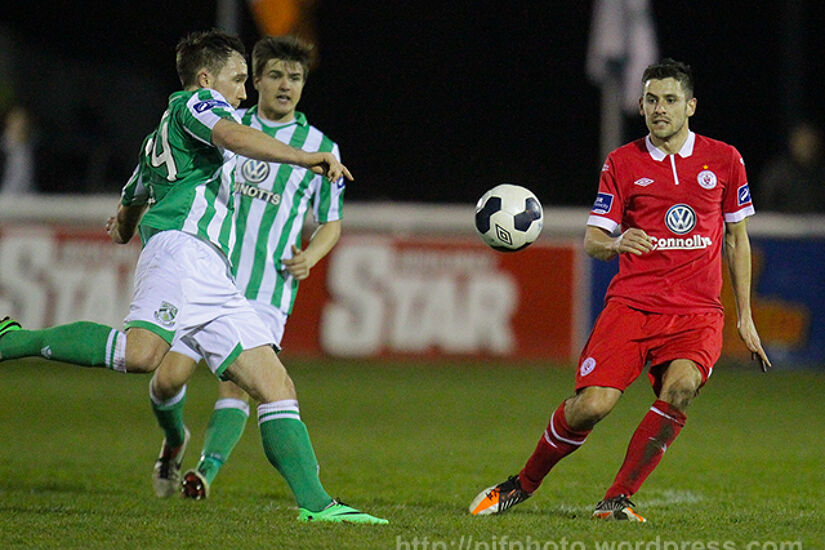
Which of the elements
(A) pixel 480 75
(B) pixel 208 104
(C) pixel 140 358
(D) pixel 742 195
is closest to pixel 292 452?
(C) pixel 140 358

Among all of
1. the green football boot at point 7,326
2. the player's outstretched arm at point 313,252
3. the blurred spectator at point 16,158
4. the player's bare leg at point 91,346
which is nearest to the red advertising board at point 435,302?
the blurred spectator at point 16,158

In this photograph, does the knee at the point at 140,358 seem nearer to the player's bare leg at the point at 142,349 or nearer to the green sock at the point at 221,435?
the player's bare leg at the point at 142,349

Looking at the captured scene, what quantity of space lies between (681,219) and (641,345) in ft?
1.97

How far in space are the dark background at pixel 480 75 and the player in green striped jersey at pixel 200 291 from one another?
23239 mm

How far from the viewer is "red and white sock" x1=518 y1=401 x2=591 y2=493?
A: 581 centimetres

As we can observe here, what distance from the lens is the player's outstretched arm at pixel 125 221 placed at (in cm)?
618

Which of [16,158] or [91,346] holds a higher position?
[16,158]

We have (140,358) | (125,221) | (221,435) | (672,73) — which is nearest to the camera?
(140,358)

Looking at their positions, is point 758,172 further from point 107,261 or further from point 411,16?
point 107,261

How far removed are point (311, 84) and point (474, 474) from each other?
26.5 m

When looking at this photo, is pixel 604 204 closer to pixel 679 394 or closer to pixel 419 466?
pixel 679 394

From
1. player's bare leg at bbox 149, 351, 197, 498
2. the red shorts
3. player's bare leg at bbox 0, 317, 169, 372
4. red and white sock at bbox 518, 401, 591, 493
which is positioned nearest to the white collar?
the red shorts

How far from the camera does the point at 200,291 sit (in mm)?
5570

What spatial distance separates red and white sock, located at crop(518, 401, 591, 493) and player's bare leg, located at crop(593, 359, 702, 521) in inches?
9.9
